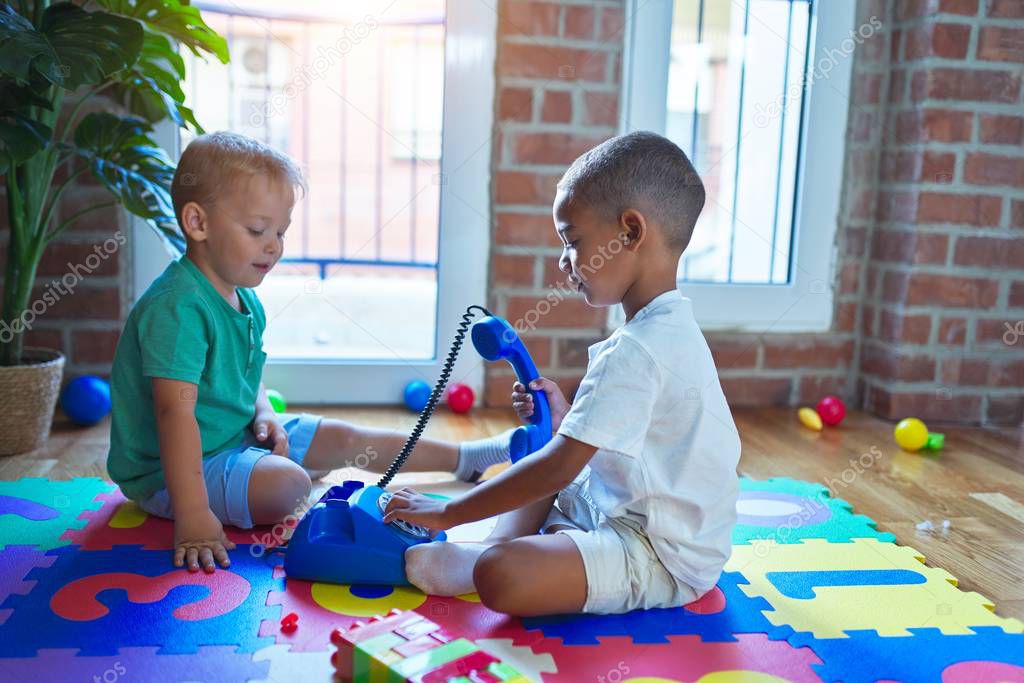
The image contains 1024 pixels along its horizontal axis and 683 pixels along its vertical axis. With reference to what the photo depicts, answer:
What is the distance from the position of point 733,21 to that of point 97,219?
1537mm

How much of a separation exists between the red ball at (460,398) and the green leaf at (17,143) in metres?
0.98

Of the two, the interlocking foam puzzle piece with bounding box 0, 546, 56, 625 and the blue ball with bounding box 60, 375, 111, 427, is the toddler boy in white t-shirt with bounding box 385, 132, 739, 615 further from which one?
the blue ball with bounding box 60, 375, 111, 427

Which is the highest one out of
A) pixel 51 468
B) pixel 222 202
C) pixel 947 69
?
pixel 947 69

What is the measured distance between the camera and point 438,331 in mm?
2213

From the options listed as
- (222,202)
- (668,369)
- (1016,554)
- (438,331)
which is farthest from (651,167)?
(438,331)

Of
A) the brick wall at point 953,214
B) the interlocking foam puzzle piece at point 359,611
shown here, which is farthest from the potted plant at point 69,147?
the brick wall at point 953,214

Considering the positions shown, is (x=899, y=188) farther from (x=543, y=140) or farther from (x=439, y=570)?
(x=439, y=570)

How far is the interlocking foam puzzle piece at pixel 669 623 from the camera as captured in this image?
1.08 meters

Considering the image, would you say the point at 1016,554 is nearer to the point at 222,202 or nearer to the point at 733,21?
the point at 222,202

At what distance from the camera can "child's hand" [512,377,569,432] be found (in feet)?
4.08

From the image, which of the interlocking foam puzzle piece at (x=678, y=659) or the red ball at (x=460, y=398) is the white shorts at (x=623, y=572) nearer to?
the interlocking foam puzzle piece at (x=678, y=659)

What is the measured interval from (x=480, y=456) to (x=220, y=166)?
0.63 meters

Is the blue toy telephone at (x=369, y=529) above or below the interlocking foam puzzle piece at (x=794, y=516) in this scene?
above

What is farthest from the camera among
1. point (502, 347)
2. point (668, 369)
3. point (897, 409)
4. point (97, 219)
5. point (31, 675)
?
point (897, 409)
